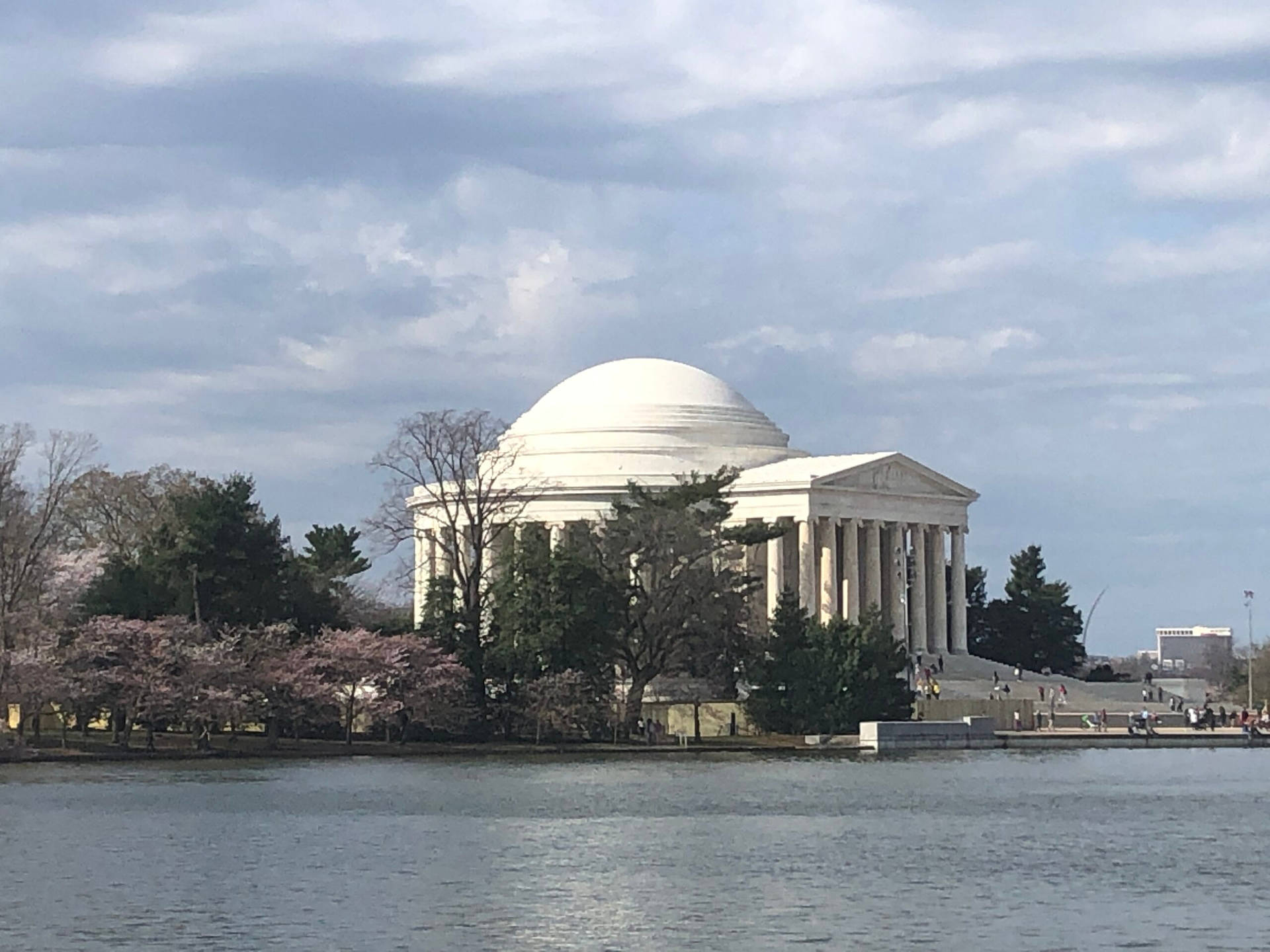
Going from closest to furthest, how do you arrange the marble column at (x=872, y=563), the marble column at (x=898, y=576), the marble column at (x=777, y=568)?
the marble column at (x=777, y=568) → the marble column at (x=872, y=563) → the marble column at (x=898, y=576)

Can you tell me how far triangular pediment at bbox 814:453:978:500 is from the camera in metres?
144

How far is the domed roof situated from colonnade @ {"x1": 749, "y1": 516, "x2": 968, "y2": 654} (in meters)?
7.17

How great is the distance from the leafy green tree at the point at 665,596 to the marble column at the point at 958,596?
42700 millimetres

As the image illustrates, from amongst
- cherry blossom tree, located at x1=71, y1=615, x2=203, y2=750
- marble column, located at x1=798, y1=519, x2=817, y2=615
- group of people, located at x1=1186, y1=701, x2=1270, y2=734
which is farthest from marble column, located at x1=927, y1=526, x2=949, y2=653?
cherry blossom tree, located at x1=71, y1=615, x2=203, y2=750

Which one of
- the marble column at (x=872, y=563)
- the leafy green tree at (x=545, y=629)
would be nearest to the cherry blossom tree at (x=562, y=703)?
the leafy green tree at (x=545, y=629)

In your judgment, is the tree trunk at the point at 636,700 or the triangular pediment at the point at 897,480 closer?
the tree trunk at the point at 636,700

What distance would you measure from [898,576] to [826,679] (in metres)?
44.2

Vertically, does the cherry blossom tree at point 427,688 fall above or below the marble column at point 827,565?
below

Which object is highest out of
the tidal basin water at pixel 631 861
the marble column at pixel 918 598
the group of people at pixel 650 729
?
the marble column at pixel 918 598

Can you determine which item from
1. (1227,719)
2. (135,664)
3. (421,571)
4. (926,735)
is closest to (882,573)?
(421,571)

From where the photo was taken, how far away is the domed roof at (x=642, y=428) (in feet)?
484

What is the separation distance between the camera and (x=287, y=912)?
134ft

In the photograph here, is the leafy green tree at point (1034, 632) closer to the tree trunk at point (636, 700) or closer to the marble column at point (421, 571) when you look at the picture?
the marble column at point (421, 571)

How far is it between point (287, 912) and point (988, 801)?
28.6m
